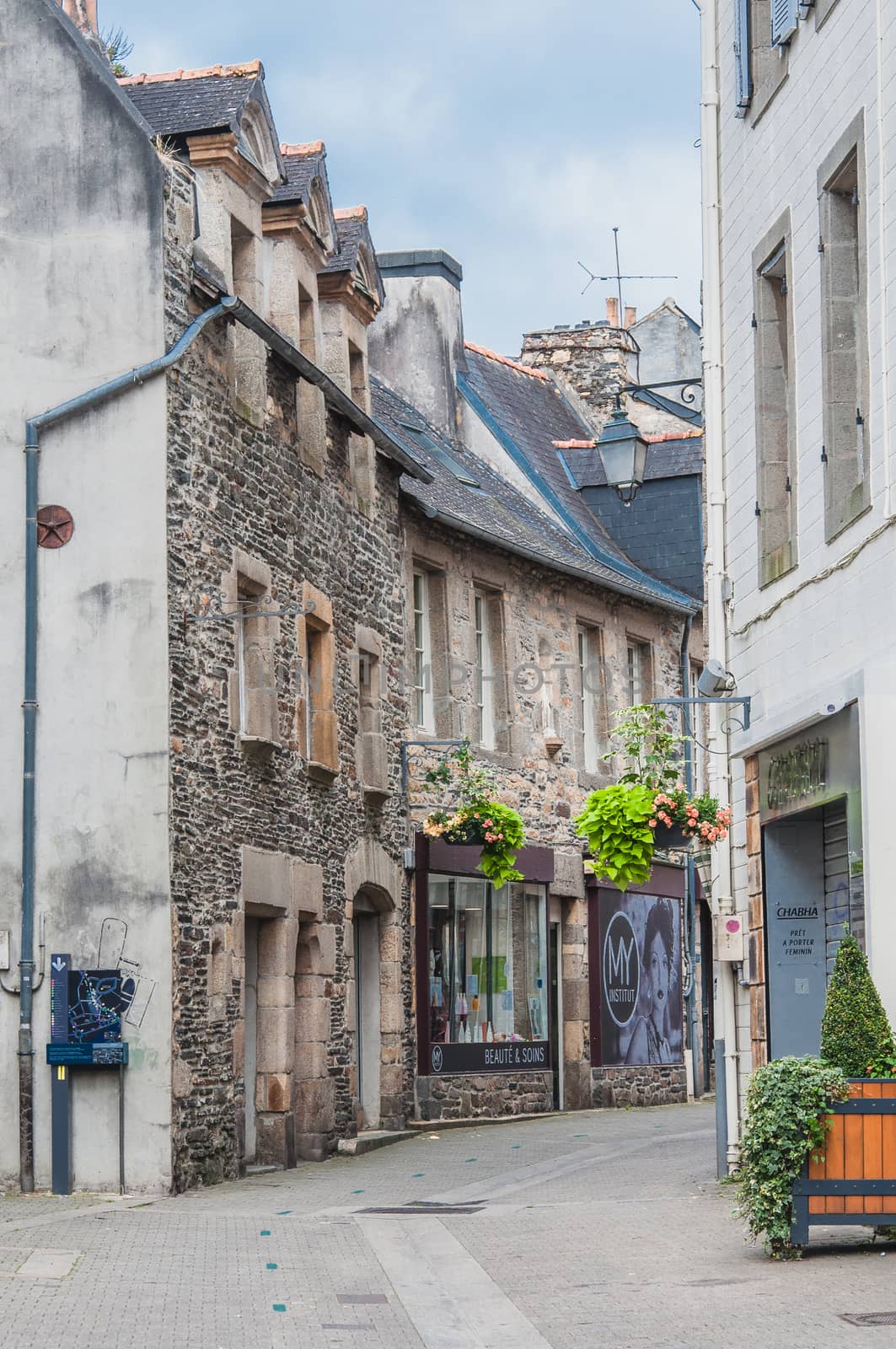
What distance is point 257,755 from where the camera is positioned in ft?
52.6

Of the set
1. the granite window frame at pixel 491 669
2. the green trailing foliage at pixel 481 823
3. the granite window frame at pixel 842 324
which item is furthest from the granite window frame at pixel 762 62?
the granite window frame at pixel 491 669

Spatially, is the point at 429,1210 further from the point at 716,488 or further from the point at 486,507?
the point at 486,507

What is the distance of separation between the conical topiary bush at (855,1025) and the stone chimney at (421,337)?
52.5 ft

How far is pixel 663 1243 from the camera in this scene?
10609 millimetres

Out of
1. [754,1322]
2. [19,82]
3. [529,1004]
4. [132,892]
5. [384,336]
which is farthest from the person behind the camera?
[384,336]

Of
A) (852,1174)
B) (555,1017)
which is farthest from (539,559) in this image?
(852,1174)

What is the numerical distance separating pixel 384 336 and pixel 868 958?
51.9 feet

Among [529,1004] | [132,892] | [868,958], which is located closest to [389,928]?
[529,1004]

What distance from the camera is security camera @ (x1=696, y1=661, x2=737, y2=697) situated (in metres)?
13.9

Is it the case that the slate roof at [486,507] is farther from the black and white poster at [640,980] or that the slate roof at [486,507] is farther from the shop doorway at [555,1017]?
the shop doorway at [555,1017]

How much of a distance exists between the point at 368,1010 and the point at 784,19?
34.1ft

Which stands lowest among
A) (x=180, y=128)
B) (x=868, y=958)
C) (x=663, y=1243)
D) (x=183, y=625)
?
(x=663, y=1243)

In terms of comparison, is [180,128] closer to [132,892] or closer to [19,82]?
[19,82]

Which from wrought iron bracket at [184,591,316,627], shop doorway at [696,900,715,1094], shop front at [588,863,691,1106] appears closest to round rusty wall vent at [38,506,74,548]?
wrought iron bracket at [184,591,316,627]
